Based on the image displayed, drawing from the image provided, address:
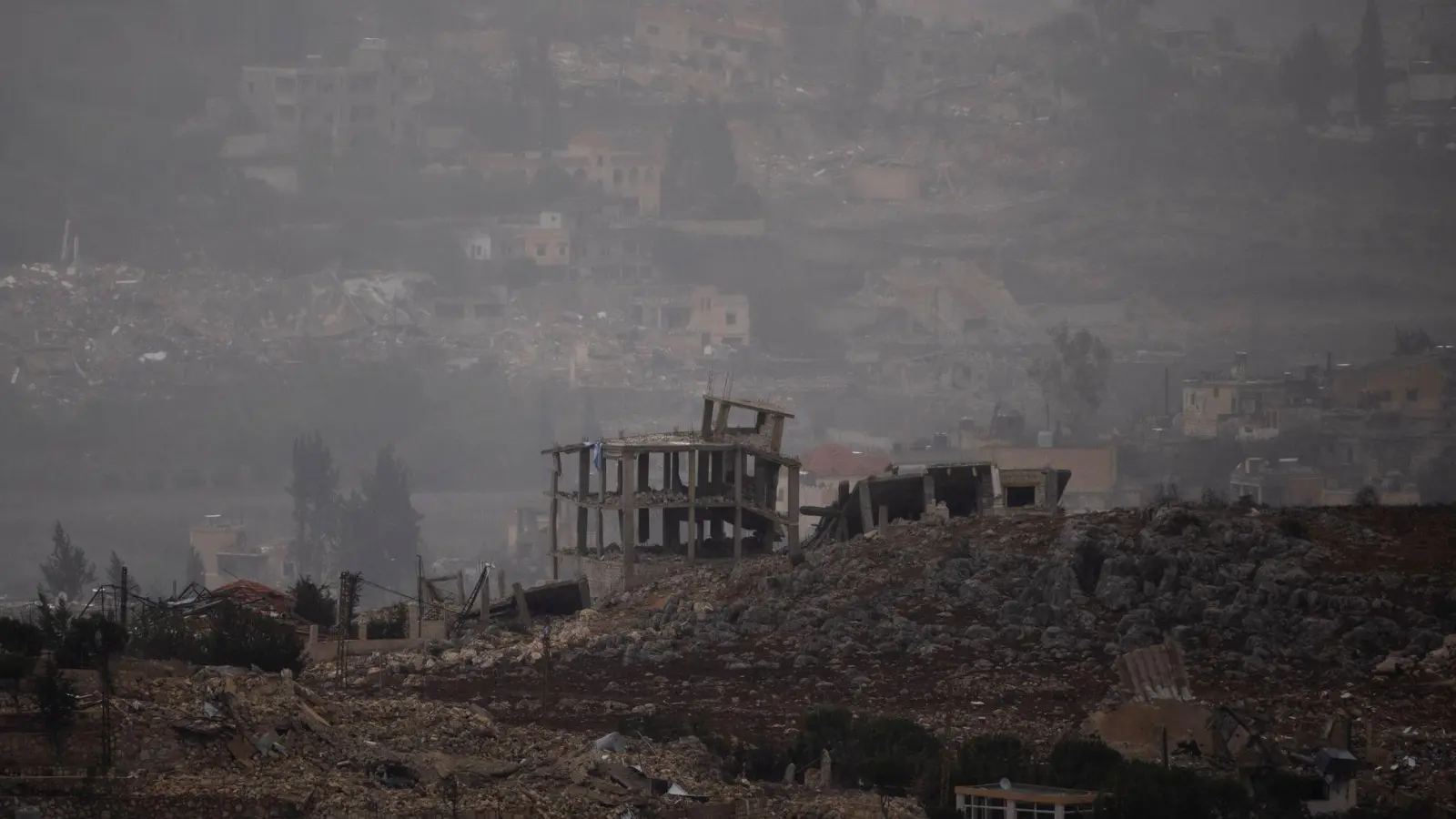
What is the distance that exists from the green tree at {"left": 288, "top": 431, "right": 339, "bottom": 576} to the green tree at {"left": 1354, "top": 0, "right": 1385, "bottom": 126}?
7937 centimetres

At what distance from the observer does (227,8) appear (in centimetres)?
17275

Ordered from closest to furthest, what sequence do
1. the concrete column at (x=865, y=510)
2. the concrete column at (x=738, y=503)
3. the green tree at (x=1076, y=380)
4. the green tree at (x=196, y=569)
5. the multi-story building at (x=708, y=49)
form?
the concrete column at (x=865, y=510) < the concrete column at (x=738, y=503) < the green tree at (x=196, y=569) < the green tree at (x=1076, y=380) < the multi-story building at (x=708, y=49)

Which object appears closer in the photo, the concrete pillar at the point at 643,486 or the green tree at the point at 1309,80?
the concrete pillar at the point at 643,486

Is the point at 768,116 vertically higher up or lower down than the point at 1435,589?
higher up

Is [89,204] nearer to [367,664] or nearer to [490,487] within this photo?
[490,487]

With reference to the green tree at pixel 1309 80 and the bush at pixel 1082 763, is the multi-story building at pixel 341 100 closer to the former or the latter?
the green tree at pixel 1309 80

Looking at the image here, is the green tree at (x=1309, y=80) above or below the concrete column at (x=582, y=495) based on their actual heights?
above

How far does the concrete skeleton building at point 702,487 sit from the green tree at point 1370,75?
378 feet

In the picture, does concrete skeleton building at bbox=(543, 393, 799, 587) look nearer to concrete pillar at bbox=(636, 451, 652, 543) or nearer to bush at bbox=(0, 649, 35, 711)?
concrete pillar at bbox=(636, 451, 652, 543)

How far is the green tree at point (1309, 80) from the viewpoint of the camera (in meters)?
148

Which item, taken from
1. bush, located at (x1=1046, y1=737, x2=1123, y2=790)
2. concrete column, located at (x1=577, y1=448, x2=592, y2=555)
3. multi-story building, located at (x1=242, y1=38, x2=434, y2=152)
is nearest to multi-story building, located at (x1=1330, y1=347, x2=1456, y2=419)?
concrete column, located at (x1=577, y1=448, x2=592, y2=555)

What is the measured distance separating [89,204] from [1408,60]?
80339mm

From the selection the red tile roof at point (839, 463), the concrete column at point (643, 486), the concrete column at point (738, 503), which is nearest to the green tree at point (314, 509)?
the red tile roof at point (839, 463)

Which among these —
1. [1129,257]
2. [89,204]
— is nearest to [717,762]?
[1129,257]
